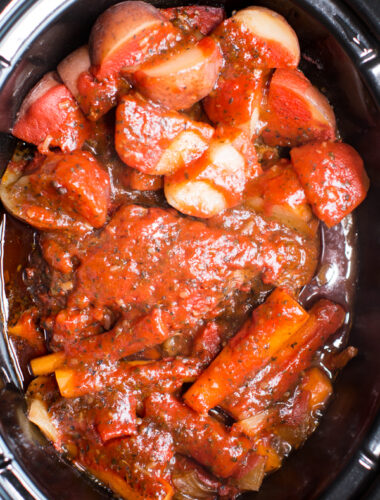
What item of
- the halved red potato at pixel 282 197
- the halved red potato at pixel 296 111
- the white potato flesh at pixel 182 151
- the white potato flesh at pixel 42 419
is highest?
the halved red potato at pixel 296 111

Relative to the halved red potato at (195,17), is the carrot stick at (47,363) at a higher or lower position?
lower

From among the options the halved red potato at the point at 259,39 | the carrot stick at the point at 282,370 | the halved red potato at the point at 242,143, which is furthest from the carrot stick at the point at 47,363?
the halved red potato at the point at 259,39

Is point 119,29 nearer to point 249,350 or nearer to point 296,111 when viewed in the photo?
point 296,111

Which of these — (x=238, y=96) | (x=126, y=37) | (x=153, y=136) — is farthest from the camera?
(x=238, y=96)

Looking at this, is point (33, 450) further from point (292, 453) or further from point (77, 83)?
point (77, 83)

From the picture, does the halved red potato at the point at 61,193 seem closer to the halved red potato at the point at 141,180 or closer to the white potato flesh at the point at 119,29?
the halved red potato at the point at 141,180

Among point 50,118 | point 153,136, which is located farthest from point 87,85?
point 153,136

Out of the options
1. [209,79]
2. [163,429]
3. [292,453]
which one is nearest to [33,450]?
[163,429]

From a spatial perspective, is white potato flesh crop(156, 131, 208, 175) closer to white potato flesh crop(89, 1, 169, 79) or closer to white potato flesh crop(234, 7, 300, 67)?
white potato flesh crop(89, 1, 169, 79)
